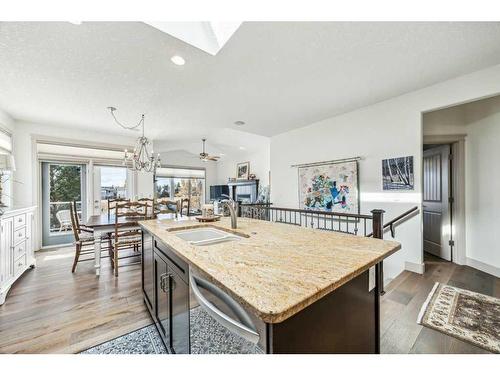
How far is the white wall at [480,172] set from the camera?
272 centimetres

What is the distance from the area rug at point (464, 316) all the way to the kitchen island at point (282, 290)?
1073 mm

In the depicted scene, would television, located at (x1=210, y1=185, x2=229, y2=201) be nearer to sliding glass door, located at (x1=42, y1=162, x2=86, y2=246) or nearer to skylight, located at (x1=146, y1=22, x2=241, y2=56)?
sliding glass door, located at (x1=42, y1=162, x2=86, y2=246)

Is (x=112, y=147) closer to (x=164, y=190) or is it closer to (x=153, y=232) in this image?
(x=164, y=190)

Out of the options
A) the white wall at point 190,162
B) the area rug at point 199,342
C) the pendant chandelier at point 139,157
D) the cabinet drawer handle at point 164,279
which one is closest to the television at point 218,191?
the white wall at point 190,162

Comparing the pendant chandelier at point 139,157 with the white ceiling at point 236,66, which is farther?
the pendant chandelier at point 139,157

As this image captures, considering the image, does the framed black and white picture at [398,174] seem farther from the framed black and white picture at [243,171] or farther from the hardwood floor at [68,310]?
the framed black and white picture at [243,171]

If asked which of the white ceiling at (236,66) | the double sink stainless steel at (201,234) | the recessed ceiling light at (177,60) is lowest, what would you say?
the double sink stainless steel at (201,234)

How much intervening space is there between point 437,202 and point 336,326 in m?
3.77

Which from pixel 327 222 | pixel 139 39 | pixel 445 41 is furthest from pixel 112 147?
Result: pixel 445 41

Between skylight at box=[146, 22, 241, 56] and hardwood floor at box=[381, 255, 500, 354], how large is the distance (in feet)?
8.69

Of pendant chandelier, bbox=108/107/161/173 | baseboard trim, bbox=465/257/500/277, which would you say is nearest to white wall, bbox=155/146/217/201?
pendant chandelier, bbox=108/107/161/173

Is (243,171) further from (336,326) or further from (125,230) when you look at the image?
(336,326)

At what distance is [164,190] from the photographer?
26.3 feet

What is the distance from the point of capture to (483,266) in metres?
2.77
